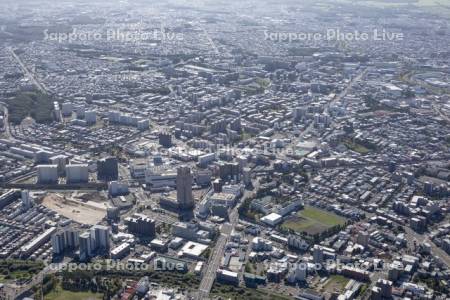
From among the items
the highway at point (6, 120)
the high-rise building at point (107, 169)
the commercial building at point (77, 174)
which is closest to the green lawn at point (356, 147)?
the high-rise building at point (107, 169)

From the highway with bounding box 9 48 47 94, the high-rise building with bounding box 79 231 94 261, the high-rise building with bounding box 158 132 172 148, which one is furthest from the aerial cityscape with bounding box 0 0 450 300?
the high-rise building with bounding box 158 132 172 148

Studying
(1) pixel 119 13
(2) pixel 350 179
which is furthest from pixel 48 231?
(1) pixel 119 13

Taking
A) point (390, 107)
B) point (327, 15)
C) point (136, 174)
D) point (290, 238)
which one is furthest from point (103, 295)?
point (327, 15)

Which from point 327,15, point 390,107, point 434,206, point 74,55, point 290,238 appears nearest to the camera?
point 290,238

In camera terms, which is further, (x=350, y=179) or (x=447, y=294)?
(x=350, y=179)

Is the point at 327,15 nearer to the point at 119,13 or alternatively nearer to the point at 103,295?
the point at 119,13

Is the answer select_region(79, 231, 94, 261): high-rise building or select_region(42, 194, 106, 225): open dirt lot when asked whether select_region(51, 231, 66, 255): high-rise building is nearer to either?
select_region(79, 231, 94, 261): high-rise building

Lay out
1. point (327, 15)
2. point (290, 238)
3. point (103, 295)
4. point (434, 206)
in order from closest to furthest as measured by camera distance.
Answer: point (103, 295), point (290, 238), point (434, 206), point (327, 15)

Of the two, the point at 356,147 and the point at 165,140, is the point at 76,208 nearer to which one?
the point at 165,140

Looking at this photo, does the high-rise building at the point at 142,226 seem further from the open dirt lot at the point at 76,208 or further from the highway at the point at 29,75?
the highway at the point at 29,75
